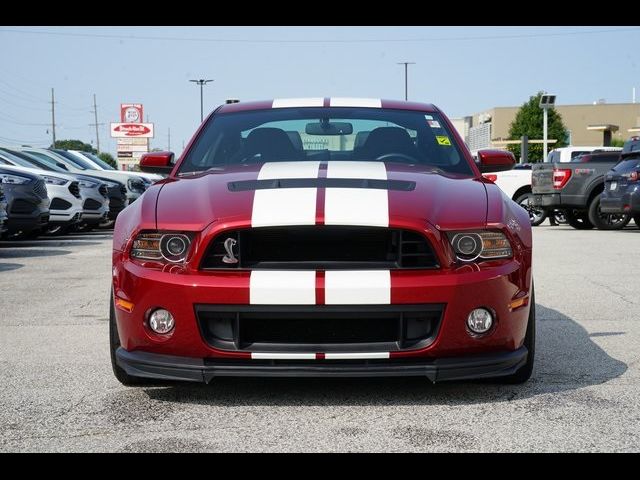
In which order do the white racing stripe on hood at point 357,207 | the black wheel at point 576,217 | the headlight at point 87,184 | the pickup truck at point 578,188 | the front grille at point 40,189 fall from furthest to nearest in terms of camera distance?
1. the black wheel at point 576,217
2. the pickup truck at point 578,188
3. the headlight at point 87,184
4. the front grille at point 40,189
5. the white racing stripe on hood at point 357,207

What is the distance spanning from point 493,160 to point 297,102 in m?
1.26

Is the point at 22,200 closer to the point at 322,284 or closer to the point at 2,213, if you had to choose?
the point at 2,213

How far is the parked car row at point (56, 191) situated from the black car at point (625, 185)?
888 cm

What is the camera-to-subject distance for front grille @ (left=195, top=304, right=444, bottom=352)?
13.2ft

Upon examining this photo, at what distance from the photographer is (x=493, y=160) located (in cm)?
572

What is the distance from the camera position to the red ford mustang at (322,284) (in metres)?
4.00

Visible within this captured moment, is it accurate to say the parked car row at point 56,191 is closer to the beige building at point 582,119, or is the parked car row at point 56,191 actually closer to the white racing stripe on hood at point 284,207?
the white racing stripe on hood at point 284,207

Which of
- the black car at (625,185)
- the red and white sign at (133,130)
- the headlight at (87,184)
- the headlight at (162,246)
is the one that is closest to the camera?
the headlight at (162,246)

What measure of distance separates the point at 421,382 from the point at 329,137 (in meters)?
1.68

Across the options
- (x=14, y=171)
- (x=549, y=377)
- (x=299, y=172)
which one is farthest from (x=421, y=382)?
(x=14, y=171)

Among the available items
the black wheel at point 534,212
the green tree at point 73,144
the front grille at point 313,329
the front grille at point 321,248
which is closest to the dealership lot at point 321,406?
the front grille at point 313,329

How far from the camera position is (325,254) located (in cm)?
414

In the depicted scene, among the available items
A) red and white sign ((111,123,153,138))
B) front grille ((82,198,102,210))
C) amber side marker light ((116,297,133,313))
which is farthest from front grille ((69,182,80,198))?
red and white sign ((111,123,153,138))
